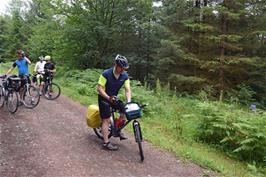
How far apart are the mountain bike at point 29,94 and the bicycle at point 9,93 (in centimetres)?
33

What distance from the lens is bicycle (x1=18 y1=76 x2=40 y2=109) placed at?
1150 cm

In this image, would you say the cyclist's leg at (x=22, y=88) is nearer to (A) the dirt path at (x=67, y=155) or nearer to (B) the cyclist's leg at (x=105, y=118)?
(A) the dirt path at (x=67, y=155)

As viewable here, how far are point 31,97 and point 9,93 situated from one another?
967 mm

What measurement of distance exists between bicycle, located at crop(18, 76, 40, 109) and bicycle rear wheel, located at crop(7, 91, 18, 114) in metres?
0.43

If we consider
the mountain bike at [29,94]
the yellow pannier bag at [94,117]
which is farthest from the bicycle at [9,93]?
the yellow pannier bag at [94,117]

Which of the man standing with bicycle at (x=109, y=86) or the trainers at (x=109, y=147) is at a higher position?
the man standing with bicycle at (x=109, y=86)

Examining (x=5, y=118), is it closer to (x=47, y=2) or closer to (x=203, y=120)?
(x=203, y=120)

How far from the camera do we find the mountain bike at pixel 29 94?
37.7 ft

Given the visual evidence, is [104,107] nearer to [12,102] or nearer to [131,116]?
[131,116]

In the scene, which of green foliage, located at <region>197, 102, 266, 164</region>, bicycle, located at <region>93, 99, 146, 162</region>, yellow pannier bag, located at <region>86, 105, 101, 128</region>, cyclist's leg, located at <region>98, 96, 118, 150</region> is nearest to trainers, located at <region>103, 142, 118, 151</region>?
cyclist's leg, located at <region>98, 96, 118, 150</region>

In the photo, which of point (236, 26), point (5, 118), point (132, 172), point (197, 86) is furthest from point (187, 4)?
point (132, 172)

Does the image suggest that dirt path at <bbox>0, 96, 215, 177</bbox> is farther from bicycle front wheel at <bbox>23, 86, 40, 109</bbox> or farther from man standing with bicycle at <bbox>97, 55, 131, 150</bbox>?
bicycle front wheel at <bbox>23, 86, 40, 109</bbox>

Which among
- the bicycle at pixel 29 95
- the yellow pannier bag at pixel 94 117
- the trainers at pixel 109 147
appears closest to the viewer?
the trainers at pixel 109 147

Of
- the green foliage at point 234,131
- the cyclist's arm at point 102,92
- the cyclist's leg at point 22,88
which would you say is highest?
the cyclist's arm at point 102,92
